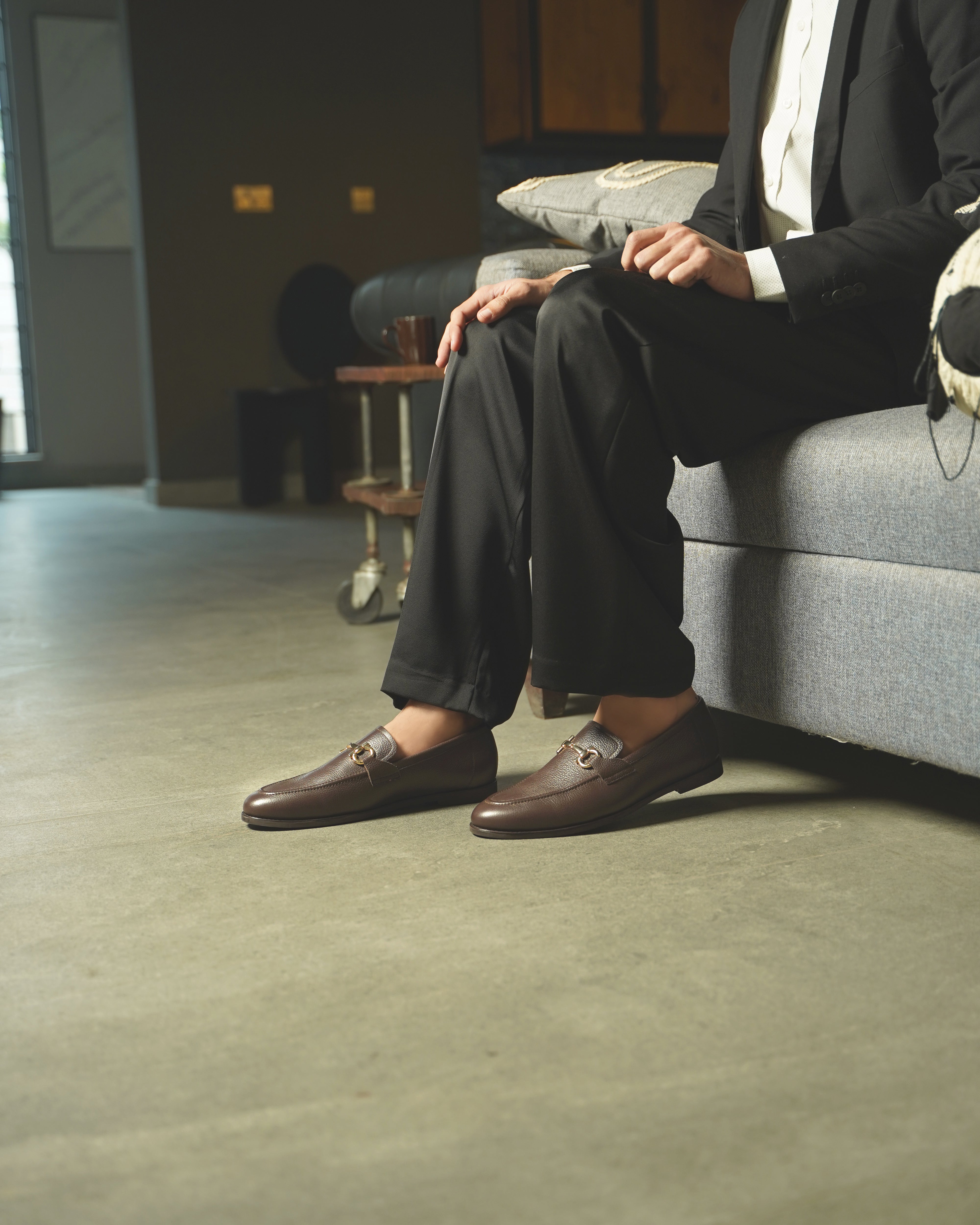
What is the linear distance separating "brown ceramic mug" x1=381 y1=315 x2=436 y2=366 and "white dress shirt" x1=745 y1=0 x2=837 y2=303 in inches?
41.6

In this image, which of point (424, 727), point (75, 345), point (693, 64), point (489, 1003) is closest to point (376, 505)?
point (424, 727)

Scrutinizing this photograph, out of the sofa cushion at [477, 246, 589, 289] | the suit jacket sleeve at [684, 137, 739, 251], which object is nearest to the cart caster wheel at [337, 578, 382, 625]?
the sofa cushion at [477, 246, 589, 289]

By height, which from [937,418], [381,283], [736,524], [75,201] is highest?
[75,201]

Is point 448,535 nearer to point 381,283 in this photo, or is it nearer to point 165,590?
point 165,590

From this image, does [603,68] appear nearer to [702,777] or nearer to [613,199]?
[613,199]

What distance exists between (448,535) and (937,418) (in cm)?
53

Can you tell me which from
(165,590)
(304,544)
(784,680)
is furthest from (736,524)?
(304,544)

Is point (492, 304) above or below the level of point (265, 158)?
below

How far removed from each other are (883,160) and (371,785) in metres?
0.91

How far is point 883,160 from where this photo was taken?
1.41 m

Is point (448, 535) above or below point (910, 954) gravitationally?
above

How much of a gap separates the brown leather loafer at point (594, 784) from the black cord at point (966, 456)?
385mm

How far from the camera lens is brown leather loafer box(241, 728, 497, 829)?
1.35m

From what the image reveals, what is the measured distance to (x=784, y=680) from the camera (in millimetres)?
1397
